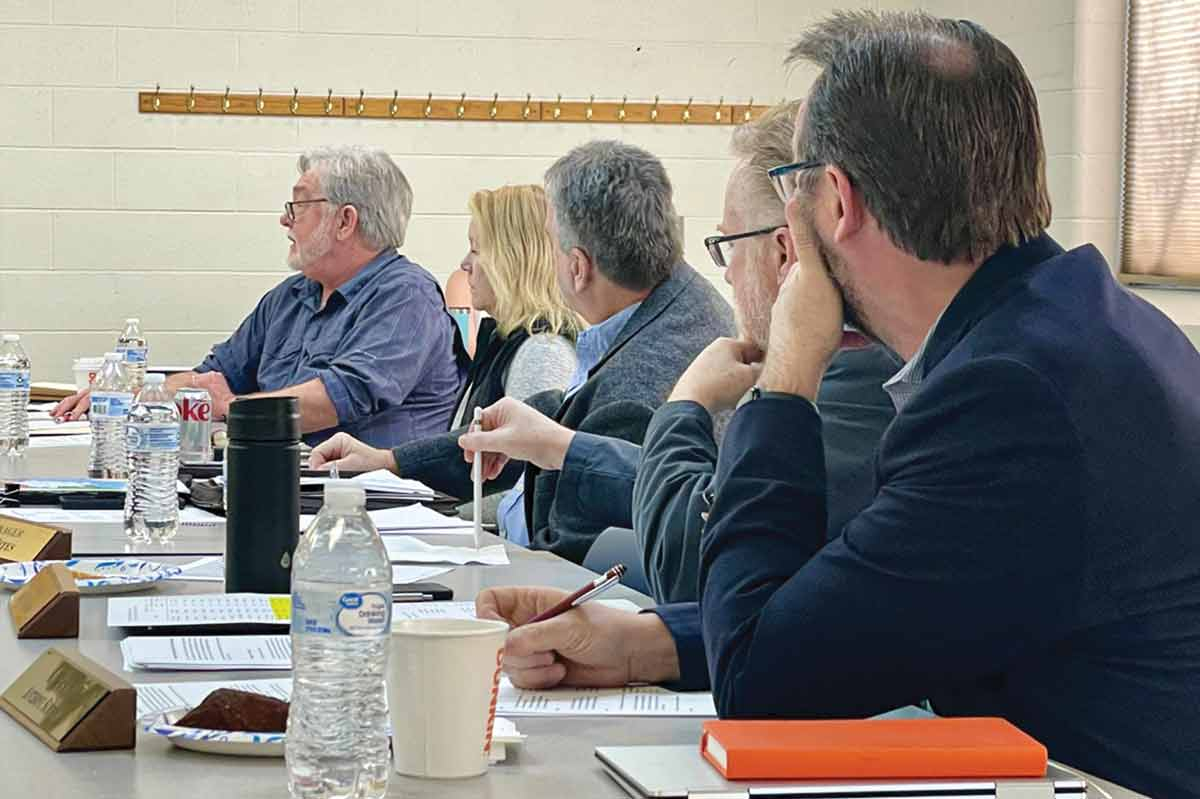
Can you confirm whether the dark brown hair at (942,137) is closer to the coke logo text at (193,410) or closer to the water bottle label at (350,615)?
the water bottle label at (350,615)

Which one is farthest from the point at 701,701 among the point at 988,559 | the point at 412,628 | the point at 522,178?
the point at 522,178

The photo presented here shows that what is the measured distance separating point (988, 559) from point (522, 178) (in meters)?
4.54

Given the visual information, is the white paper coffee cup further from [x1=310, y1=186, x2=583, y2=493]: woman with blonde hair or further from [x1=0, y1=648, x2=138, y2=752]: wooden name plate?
[x1=310, y1=186, x2=583, y2=493]: woman with blonde hair

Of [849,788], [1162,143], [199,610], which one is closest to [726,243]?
[199,610]

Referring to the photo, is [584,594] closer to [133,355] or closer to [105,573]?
[105,573]

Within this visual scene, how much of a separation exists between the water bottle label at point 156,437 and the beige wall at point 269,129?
3.22 metres

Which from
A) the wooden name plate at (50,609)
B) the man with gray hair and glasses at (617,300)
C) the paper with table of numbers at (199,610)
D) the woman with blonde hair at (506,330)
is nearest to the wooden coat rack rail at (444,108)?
the woman with blonde hair at (506,330)

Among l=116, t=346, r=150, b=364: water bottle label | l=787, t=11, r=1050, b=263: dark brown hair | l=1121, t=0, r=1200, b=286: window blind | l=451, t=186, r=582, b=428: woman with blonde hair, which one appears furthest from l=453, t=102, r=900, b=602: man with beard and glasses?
l=1121, t=0, r=1200, b=286: window blind

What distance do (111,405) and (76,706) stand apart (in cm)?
190

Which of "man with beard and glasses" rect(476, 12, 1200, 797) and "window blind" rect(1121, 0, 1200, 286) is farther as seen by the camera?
"window blind" rect(1121, 0, 1200, 286)

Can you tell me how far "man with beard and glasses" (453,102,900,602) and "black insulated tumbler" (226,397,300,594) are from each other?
469mm

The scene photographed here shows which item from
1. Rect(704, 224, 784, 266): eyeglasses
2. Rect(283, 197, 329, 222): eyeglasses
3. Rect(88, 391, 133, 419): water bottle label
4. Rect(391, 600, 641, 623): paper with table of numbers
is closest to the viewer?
Rect(391, 600, 641, 623): paper with table of numbers

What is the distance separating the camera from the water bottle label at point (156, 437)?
89.3 inches

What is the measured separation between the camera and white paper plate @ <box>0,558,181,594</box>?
174 centimetres
